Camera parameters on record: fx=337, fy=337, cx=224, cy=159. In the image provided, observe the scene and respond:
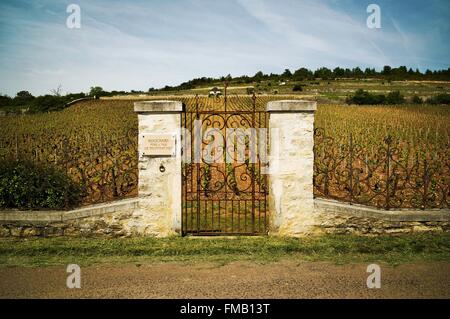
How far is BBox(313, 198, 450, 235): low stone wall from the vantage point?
237 inches

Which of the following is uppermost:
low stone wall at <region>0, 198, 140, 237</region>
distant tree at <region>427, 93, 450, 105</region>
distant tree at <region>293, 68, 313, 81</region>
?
distant tree at <region>293, 68, 313, 81</region>

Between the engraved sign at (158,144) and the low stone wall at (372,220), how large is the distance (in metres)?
2.78

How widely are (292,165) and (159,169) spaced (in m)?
2.39

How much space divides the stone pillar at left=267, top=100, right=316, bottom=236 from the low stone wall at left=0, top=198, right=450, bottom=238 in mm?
217

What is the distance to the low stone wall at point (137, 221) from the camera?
6.04 meters

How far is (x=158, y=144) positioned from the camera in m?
6.03

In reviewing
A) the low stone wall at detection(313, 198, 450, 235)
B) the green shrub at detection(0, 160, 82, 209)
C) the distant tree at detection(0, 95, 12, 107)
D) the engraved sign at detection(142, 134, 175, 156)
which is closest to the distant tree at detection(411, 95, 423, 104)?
the low stone wall at detection(313, 198, 450, 235)

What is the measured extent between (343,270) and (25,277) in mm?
4461

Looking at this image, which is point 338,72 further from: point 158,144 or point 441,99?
point 158,144

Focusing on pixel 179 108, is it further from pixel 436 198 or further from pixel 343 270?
pixel 436 198

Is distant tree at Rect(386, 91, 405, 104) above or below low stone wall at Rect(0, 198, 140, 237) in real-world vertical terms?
above

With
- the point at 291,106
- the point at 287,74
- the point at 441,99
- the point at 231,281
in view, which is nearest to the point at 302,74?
the point at 287,74

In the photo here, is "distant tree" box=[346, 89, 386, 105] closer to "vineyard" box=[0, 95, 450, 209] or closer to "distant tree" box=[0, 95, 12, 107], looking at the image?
"vineyard" box=[0, 95, 450, 209]

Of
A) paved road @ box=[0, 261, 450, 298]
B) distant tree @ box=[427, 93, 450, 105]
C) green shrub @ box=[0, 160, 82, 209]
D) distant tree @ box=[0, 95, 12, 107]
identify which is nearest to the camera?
paved road @ box=[0, 261, 450, 298]
